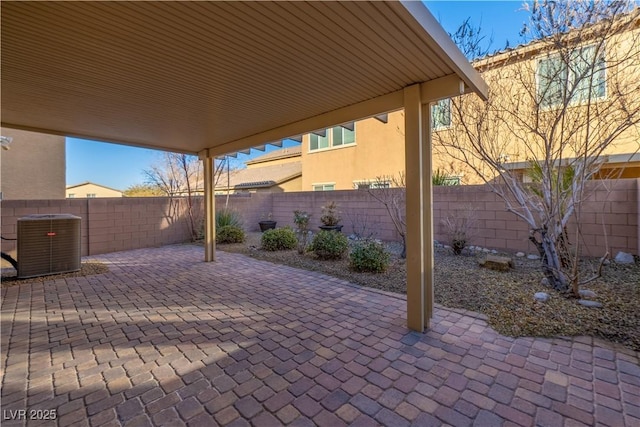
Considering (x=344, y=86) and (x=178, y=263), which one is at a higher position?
(x=344, y=86)

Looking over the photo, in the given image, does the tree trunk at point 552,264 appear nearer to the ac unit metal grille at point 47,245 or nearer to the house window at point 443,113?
the house window at point 443,113

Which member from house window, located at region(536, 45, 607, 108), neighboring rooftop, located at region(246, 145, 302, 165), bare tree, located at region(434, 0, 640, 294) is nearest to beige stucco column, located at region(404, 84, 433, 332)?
bare tree, located at region(434, 0, 640, 294)

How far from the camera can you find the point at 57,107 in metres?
4.00

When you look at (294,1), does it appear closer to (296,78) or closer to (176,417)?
(296,78)

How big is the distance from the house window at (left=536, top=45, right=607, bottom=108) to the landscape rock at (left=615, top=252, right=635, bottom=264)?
2.77 m

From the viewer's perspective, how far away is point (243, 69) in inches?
117

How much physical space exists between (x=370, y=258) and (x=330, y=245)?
1305 millimetres

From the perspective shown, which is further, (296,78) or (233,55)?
(296,78)

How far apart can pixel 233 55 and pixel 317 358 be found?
9.50 feet

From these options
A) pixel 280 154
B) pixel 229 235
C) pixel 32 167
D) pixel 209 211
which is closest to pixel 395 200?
pixel 209 211

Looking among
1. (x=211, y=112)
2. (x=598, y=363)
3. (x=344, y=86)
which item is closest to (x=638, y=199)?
(x=598, y=363)

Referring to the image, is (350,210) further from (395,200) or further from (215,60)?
(215,60)

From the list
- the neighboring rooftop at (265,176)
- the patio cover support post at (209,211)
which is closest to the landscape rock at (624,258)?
the patio cover support post at (209,211)

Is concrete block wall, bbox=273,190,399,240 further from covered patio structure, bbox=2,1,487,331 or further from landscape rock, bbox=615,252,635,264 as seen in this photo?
covered patio structure, bbox=2,1,487,331
